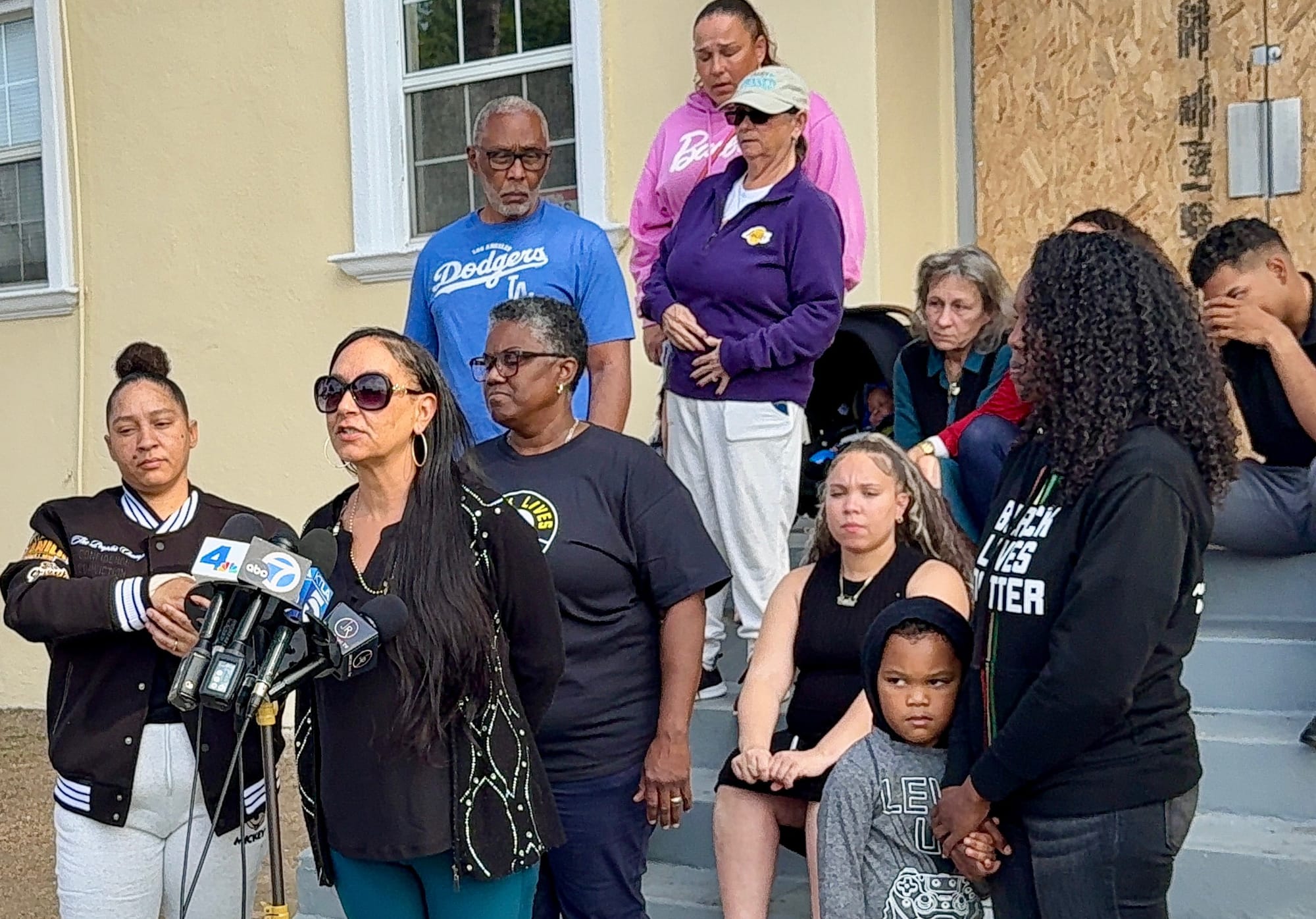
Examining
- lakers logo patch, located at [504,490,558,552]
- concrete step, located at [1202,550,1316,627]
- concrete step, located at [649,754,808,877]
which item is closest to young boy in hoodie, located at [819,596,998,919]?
lakers logo patch, located at [504,490,558,552]

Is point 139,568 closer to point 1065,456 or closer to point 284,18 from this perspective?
point 1065,456

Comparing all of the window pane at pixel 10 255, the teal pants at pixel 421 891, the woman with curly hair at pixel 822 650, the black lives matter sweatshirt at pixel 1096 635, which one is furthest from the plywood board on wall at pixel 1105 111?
the window pane at pixel 10 255

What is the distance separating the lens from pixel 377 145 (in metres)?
7.63

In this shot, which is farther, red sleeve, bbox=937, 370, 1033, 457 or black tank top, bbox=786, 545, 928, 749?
red sleeve, bbox=937, 370, 1033, 457

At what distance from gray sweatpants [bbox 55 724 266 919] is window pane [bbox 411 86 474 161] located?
184 inches

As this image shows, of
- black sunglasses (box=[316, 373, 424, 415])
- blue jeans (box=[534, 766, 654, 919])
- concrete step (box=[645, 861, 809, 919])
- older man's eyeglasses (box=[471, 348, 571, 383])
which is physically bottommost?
concrete step (box=[645, 861, 809, 919])

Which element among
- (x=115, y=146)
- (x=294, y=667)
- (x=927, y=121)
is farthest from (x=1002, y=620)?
(x=115, y=146)

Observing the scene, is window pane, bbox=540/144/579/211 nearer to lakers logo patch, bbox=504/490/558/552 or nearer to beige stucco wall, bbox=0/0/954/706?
beige stucco wall, bbox=0/0/954/706

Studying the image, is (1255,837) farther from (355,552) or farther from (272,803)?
(272,803)

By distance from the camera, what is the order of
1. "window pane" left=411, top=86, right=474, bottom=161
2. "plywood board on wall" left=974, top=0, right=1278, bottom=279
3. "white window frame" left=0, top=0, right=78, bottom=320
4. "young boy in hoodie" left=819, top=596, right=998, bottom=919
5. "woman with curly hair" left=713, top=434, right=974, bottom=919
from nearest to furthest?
"young boy in hoodie" left=819, top=596, right=998, bottom=919, "woman with curly hair" left=713, top=434, right=974, bottom=919, "plywood board on wall" left=974, top=0, right=1278, bottom=279, "window pane" left=411, top=86, right=474, bottom=161, "white window frame" left=0, top=0, right=78, bottom=320

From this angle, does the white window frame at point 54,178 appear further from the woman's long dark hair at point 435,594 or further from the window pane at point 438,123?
the woman's long dark hair at point 435,594

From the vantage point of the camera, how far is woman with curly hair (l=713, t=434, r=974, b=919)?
3863mm

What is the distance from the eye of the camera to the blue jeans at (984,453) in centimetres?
449

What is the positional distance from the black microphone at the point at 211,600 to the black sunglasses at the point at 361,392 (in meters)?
0.51
